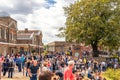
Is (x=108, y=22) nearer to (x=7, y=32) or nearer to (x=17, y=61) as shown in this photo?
(x=7, y=32)

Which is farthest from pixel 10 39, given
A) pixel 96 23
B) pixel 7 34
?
pixel 96 23

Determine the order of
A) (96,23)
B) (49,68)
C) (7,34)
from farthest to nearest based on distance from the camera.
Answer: (7,34) → (96,23) → (49,68)

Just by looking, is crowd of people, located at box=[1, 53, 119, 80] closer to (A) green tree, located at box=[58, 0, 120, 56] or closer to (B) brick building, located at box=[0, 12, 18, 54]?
(A) green tree, located at box=[58, 0, 120, 56]

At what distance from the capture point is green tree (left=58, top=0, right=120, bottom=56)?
54909 mm

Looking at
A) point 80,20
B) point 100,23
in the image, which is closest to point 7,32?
point 80,20

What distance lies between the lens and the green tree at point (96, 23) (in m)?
54.9

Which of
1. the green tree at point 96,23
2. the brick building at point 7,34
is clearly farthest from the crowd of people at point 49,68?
the brick building at point 7,34

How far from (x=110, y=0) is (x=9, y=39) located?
72.0ft

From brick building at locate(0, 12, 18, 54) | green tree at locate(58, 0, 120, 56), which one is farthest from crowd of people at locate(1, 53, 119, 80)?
brick building at locate(0, 12, 18, 54)

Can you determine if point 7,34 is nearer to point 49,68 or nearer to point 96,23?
point 96,23

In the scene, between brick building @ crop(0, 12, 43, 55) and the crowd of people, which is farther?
brick building @ crop(0, 12, 43, 55)

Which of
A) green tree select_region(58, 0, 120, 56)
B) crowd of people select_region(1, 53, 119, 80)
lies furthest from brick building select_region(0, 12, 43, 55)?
crowd of people select_region(1, 53, 119, 80)

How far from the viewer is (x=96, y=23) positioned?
54250mm

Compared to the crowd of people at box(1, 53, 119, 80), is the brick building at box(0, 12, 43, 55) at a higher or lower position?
higher
